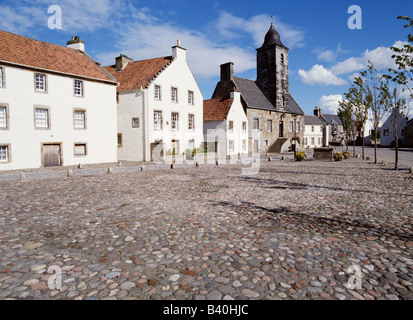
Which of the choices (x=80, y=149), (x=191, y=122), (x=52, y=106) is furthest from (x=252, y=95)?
(x=52, y=106)

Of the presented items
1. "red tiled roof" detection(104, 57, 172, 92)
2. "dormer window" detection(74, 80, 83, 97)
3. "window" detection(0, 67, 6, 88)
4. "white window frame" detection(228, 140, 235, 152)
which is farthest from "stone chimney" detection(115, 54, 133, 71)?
"white window frame" detection(228, 140, 235, 152)

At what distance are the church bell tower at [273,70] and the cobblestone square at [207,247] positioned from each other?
41.3 meters

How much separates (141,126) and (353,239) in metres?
25.9

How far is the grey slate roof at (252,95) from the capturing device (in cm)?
4341

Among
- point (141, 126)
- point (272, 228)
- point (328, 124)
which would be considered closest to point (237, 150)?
point (141, 126)

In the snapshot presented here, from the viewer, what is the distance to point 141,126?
28953 mm

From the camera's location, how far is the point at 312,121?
81250 mm

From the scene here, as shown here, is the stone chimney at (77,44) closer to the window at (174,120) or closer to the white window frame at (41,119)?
the white window frame at (41,119)

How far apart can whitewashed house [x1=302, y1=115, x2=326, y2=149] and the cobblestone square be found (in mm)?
74156

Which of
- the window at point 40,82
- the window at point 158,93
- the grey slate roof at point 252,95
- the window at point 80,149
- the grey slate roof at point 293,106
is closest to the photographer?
the window at point 40,82

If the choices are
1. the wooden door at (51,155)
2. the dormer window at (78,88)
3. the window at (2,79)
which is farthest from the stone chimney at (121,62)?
the window at (2,79)

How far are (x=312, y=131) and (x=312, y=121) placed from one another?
2.99 meters
